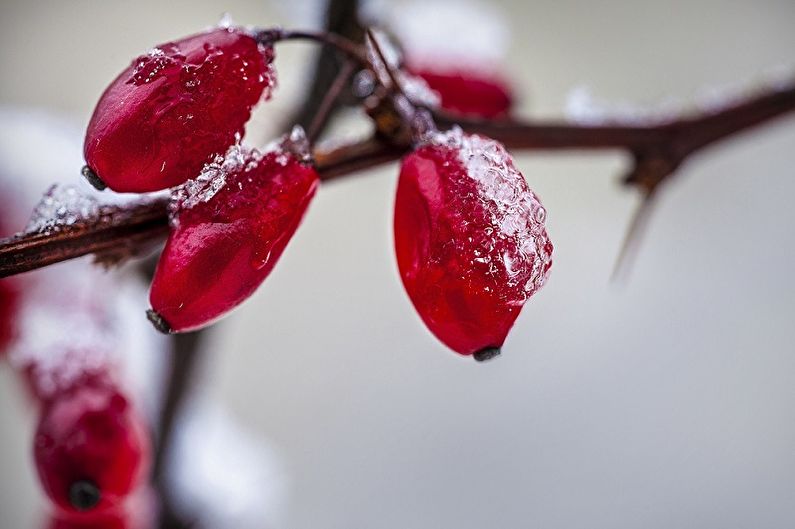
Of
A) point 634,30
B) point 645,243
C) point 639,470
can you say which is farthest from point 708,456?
point 634,30

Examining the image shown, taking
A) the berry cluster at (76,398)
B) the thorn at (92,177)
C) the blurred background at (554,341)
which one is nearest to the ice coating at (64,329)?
the berry cluster at (76,398)

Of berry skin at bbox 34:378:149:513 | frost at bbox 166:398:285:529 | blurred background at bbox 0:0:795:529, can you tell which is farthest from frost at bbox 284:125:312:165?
blurred background at bbox 0:0:795:529

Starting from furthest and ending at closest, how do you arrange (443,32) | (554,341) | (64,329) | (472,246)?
1. (554,341)
2. (443,32)
3. (64,329)
4. (472,246)

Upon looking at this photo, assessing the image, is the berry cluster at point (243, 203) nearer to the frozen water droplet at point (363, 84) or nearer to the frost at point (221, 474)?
the frozen water droplet at point (363, 84)

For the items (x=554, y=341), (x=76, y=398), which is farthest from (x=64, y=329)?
(x=554, y=341)

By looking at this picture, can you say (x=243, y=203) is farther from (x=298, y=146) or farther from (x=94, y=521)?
(x=94, y=521)
